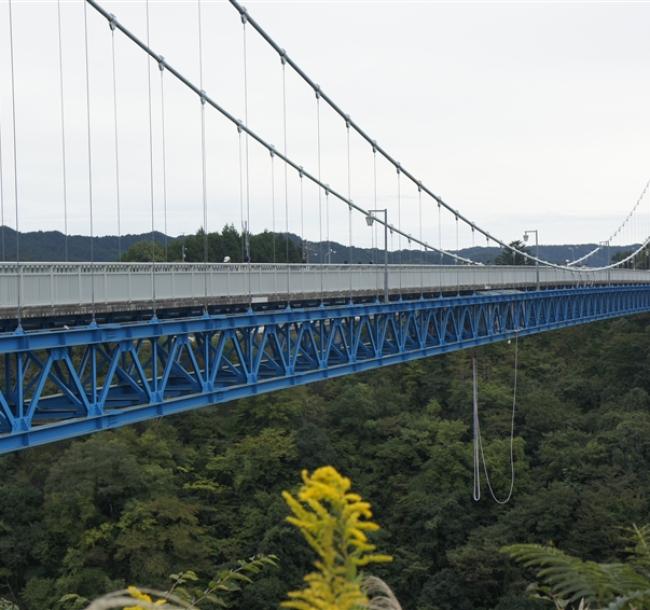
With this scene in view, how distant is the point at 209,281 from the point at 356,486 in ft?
87.2

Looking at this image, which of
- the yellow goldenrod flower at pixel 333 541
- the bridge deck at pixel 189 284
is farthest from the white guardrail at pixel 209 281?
the yellow goldenrod flower at pixel 333 541

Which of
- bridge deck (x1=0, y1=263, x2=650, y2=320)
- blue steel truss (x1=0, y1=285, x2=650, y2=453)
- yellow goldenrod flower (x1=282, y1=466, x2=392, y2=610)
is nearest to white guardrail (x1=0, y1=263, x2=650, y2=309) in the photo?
bridge deck (x1=0, y1=263, x2=650, y2=320)

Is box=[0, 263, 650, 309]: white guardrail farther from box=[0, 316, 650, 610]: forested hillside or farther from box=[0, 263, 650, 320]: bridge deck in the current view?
box=[0, 316, 650, 610]: forested hillside

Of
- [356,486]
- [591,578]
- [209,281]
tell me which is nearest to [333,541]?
[591,578]

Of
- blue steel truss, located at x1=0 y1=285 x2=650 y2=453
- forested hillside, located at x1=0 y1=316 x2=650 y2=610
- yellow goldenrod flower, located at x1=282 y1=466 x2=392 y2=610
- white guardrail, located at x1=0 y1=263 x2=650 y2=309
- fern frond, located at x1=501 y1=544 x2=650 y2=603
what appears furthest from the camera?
forested hillside, located at x1=0 y1=316 x2=650 y2=610

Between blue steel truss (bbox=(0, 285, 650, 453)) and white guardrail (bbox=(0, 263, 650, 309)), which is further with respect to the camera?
white guardrail (bbox=(0, 263, 650, 309))

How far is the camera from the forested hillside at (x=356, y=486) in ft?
130

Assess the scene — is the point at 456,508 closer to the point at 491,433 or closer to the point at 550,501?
the point at 550,501

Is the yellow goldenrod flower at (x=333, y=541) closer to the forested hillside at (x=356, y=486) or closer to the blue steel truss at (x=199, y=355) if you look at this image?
the blue steel truss at (x=199, y=355)

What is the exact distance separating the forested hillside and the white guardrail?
9.43 meters

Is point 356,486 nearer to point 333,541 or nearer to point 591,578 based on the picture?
point 591,578

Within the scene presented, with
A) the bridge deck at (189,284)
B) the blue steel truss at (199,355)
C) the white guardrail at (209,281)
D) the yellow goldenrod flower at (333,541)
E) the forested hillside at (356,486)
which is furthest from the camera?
the forested hillside at (356,486)

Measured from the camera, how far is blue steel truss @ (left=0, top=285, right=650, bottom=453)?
705 inches

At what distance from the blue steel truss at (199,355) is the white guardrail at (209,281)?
95cm
